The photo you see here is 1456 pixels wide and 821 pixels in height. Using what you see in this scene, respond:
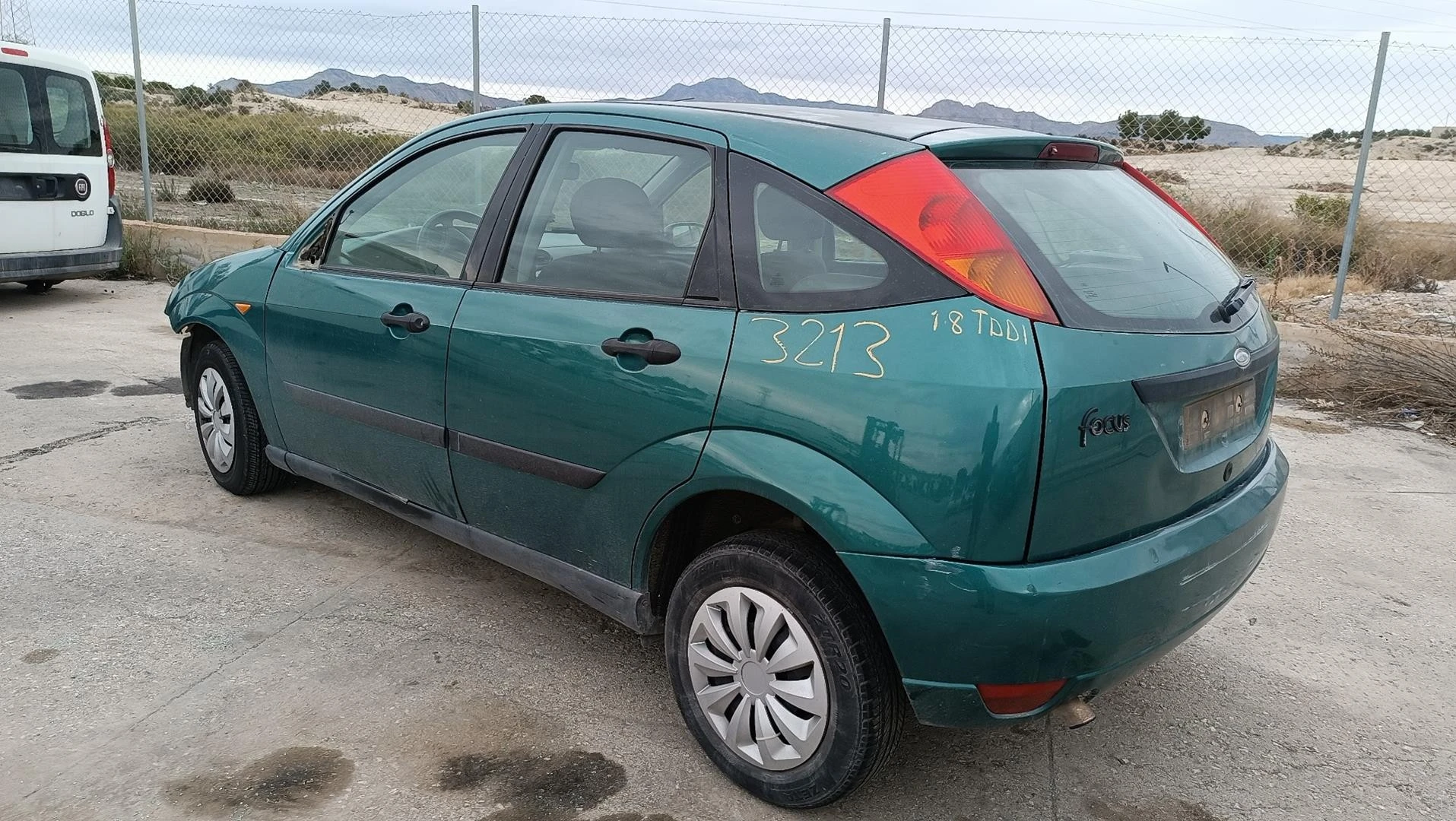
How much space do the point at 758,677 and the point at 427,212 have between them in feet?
6.65

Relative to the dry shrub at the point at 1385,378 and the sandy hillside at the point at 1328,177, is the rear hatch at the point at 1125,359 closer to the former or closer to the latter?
the dry shrub at the point at 1385,378

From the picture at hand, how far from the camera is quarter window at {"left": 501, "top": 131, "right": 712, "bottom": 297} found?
269 centimetres

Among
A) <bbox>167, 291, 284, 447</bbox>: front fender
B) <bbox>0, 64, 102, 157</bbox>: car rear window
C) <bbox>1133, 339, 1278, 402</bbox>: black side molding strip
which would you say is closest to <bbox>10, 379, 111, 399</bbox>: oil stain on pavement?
<bbox>167, 291, 284, 447</bbox>: front fender

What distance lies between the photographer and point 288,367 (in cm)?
383

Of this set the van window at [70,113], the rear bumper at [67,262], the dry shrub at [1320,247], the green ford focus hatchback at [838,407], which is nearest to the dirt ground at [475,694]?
the green ford focus hatchback at [838,407]

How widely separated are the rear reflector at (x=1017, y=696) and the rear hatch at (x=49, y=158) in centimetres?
841

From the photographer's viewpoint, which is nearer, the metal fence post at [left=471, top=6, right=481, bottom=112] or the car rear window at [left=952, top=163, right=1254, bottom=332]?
the car rear window at [left=952, top=163, right=1254, bottom=332]

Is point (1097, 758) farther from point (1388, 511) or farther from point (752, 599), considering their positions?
point (1388, 511)

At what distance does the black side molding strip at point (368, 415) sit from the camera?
3246 millimetres

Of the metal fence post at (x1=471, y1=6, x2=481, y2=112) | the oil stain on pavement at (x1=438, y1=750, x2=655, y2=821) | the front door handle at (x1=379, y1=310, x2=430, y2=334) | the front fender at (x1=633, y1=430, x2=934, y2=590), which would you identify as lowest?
the oil stain on pavement at (x1=438, y1=750, x2=655, y2=821)

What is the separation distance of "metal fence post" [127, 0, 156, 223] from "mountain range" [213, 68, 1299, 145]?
76 centimetres

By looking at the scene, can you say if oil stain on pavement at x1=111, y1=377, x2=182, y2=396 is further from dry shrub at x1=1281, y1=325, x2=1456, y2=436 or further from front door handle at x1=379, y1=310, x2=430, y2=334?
dry shrub at x1=1281, y1=325, x2=1456, y2=436

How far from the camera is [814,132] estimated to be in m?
2.62

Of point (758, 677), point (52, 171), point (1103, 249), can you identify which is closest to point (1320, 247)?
point (1103, 249)
